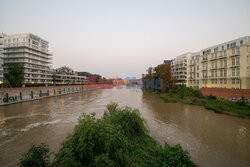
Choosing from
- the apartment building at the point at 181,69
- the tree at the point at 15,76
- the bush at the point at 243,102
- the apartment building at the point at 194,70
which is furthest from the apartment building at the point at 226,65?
the tree at the point at 15,76

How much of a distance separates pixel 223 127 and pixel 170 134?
6149 millimetres

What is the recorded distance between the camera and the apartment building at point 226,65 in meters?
26.0

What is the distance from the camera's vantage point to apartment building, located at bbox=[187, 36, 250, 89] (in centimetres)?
2598

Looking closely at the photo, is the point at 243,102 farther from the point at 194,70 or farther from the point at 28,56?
the point at 28,56

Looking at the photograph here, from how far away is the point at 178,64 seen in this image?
202 feet

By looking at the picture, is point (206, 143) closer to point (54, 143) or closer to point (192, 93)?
point (54, 143)

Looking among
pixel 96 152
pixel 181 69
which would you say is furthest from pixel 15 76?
pixel 181 69

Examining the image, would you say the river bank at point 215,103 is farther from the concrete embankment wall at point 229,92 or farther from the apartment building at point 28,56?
the apartment building at point 28,56

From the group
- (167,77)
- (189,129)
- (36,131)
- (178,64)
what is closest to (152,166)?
(189,129)

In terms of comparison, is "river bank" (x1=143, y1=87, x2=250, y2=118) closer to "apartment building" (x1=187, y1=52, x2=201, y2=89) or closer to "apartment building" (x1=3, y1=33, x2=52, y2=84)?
"apartment building" (x1=187, y1=52, x2=201, y2=89)

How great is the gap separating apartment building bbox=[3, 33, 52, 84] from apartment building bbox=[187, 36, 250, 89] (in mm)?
72628

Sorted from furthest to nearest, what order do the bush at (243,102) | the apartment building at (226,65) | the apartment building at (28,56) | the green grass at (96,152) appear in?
the apartment building at (28,56) < the apartment building at (226,65) < the bush at (243,102) < the green grass at (96,152)

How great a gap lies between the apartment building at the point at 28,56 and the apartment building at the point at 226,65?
238 feet

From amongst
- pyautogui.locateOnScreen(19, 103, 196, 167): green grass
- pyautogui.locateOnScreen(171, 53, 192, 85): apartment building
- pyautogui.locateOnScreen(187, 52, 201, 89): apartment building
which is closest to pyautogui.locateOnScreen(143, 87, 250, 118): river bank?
pyautogui.locateOnScreen(187, 52, 201, 89): apartment building
